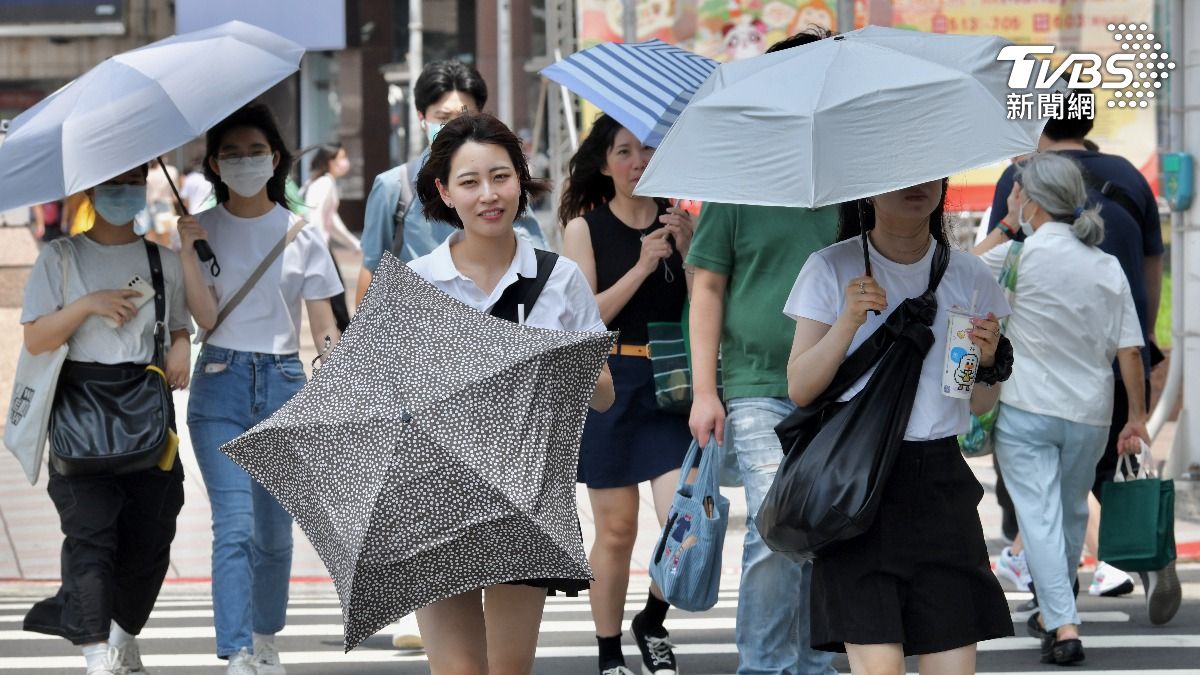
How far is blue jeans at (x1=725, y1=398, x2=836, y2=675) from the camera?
206 inches

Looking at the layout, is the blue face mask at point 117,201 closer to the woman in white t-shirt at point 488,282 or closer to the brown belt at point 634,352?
the brown belt at point 634,352

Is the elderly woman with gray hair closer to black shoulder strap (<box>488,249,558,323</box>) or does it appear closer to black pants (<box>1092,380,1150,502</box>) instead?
black pants (<box>1092,380,1150,502</box>)

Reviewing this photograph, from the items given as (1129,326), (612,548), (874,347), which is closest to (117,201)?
(612,548)

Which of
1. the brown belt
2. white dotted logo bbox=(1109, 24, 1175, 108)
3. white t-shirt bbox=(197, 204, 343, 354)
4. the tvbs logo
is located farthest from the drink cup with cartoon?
white dotted logo bbox=(1109, 24, 1175, 108)

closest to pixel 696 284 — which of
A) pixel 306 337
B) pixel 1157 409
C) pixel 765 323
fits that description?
pixel 765 323

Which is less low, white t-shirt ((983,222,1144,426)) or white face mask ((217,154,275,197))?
white face mask ((217,154,275,197))

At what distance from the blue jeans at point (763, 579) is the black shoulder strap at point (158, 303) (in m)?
2.00

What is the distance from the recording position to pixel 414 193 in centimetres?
656

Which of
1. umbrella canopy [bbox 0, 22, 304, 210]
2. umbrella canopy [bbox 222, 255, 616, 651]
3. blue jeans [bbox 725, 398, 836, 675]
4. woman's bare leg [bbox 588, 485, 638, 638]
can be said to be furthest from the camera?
woman's bare leg [bbox 588, 485, 638, 638]

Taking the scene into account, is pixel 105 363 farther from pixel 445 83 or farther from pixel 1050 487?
pixel 1050 487

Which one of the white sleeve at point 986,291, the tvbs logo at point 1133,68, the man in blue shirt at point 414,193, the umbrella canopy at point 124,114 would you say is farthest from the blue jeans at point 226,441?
the tvbs logo at point 1133,68

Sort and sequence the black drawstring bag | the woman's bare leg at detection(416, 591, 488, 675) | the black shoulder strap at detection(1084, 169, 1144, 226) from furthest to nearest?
the black shoulder strap at detection(1084, 169, 1144, 226) → the woman's bare leg at detection(416, 591, 488, 675) → the black drawstring bag

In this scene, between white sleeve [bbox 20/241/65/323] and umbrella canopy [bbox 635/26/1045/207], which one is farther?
white sleeve [bbox 20/241/65/323]

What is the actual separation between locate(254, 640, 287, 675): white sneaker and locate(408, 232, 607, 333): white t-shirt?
8.13ft
